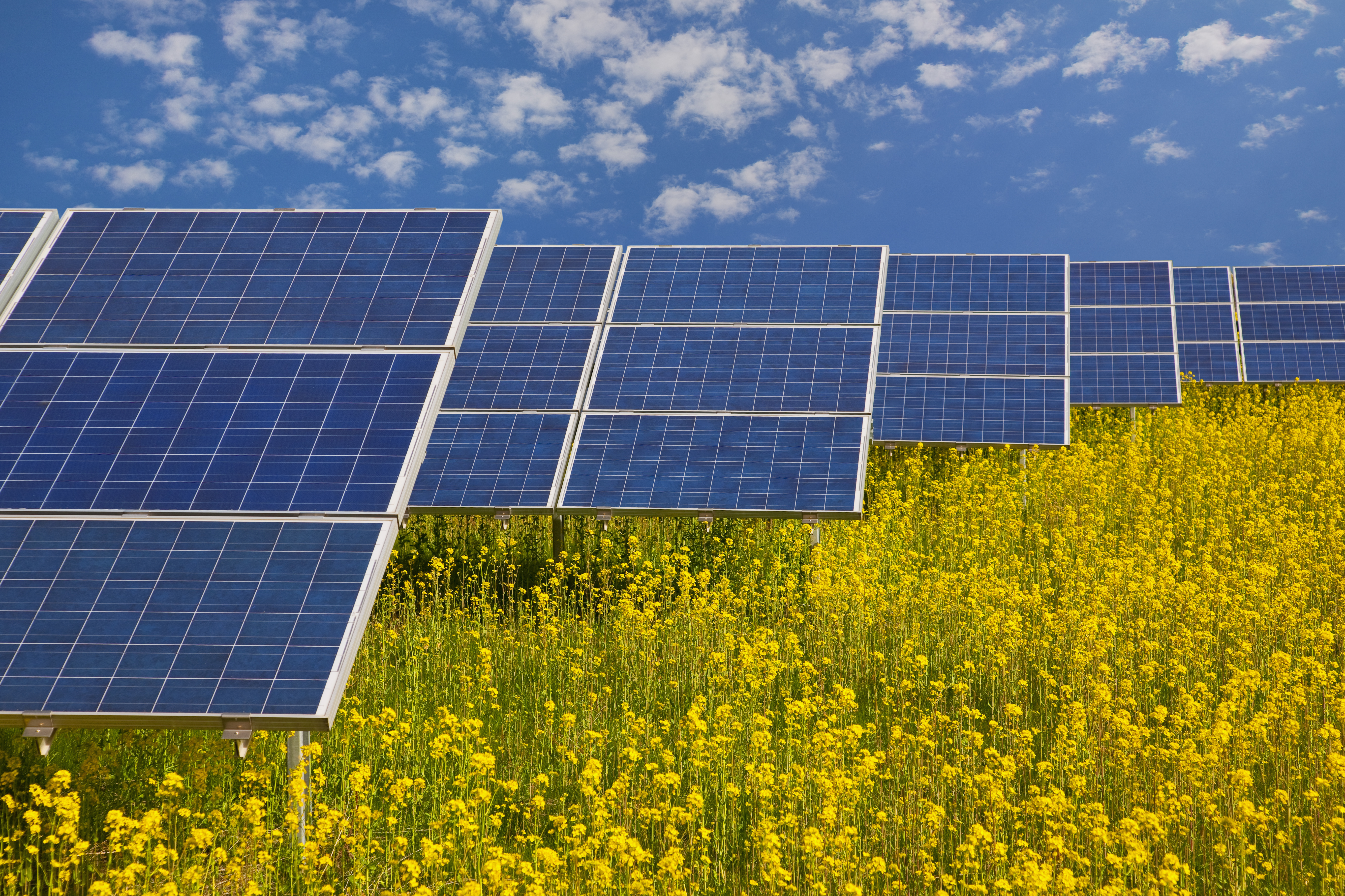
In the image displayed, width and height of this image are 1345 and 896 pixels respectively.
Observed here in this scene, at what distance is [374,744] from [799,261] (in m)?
10.9

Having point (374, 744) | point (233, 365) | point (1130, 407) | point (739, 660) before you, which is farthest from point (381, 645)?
point (1130, 407)

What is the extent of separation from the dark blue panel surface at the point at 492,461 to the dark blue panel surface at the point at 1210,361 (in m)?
20.5

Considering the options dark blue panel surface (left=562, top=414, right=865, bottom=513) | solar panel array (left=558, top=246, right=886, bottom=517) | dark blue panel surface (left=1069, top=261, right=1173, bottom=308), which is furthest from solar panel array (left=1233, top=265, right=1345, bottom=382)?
dark blue panel surface (left=562, top=414, right=865, bottom=513)

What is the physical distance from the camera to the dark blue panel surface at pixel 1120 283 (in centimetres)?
2772

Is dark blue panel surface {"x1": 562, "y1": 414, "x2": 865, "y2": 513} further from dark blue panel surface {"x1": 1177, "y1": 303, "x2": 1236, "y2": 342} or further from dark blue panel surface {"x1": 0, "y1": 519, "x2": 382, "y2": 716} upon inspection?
dark blue panel surface {"x1": 1177, "y1": 303, "x2": 1236, "y2": 342}

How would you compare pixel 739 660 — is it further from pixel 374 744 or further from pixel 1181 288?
pixel 1181 288

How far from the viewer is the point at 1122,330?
26.4 meters

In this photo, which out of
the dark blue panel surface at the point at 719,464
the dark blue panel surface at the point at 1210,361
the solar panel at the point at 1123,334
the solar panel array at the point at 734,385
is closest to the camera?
the dark blue panel surface at the point at 719,464

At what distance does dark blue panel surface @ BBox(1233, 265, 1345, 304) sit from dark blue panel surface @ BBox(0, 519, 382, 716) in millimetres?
30674

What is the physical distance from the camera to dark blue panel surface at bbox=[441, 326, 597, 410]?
583 inches

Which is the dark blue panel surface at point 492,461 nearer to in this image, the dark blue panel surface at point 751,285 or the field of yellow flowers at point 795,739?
the field of yellow flowers at point 795,739

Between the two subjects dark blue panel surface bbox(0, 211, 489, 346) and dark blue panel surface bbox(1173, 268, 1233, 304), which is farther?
dark blue panel surface bbox(1173, 268, 1233, 304)

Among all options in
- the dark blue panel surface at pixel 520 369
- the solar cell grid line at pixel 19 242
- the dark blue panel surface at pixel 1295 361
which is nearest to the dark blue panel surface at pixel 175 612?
the solar cell grid line at pixel 19 242

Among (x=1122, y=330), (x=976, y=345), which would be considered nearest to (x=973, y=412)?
(x=976, y=345)
